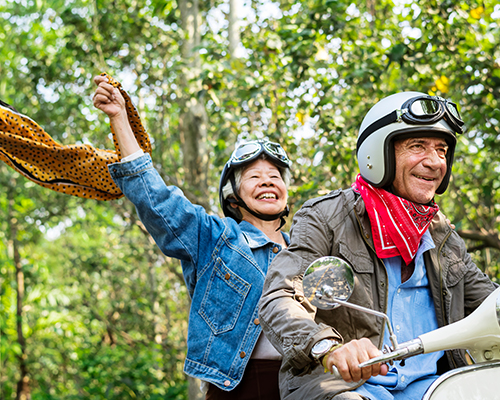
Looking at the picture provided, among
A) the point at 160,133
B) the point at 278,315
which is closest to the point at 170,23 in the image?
the point at 160,133

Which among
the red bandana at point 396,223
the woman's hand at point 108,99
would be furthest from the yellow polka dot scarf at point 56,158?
the red bandana at point 396,223

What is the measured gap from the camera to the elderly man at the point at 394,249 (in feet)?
7.36

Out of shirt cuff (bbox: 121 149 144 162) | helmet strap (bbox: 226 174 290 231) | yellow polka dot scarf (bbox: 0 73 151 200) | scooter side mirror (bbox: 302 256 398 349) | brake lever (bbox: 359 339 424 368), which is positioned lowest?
brake lever (bbox: 359 339 424 368)

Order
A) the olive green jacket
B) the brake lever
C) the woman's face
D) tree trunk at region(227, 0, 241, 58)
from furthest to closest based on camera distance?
tree trunk at region(227, 0, 241, 58), the woman's face, the olive green jacket, the brake lever

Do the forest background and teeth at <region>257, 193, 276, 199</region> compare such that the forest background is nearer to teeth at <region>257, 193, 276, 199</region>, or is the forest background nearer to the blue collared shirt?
teeth at <region>257, 193, 276, 199</region>

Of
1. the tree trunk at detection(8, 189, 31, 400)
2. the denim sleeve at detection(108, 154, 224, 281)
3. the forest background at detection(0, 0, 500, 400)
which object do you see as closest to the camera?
the denim sleeve at detection(108, 154, 224, 281)

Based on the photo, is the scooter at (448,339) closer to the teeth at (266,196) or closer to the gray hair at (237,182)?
the teeth at (266,196)

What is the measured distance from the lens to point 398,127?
96.7 inches

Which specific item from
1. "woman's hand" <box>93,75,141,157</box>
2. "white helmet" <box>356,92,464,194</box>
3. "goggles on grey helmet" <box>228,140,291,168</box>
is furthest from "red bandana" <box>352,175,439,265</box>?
"woman's hand" <box>93,75,141,157</box>

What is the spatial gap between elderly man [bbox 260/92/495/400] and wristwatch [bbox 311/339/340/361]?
30cm

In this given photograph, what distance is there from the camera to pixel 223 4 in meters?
8.69

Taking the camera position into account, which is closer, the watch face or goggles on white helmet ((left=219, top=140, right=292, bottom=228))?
the watch face

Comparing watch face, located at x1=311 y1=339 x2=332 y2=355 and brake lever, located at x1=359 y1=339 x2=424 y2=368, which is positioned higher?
watch face, located at x1=311 y1=339 x2=332 y2=355

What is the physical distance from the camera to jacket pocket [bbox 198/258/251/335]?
119 inches
